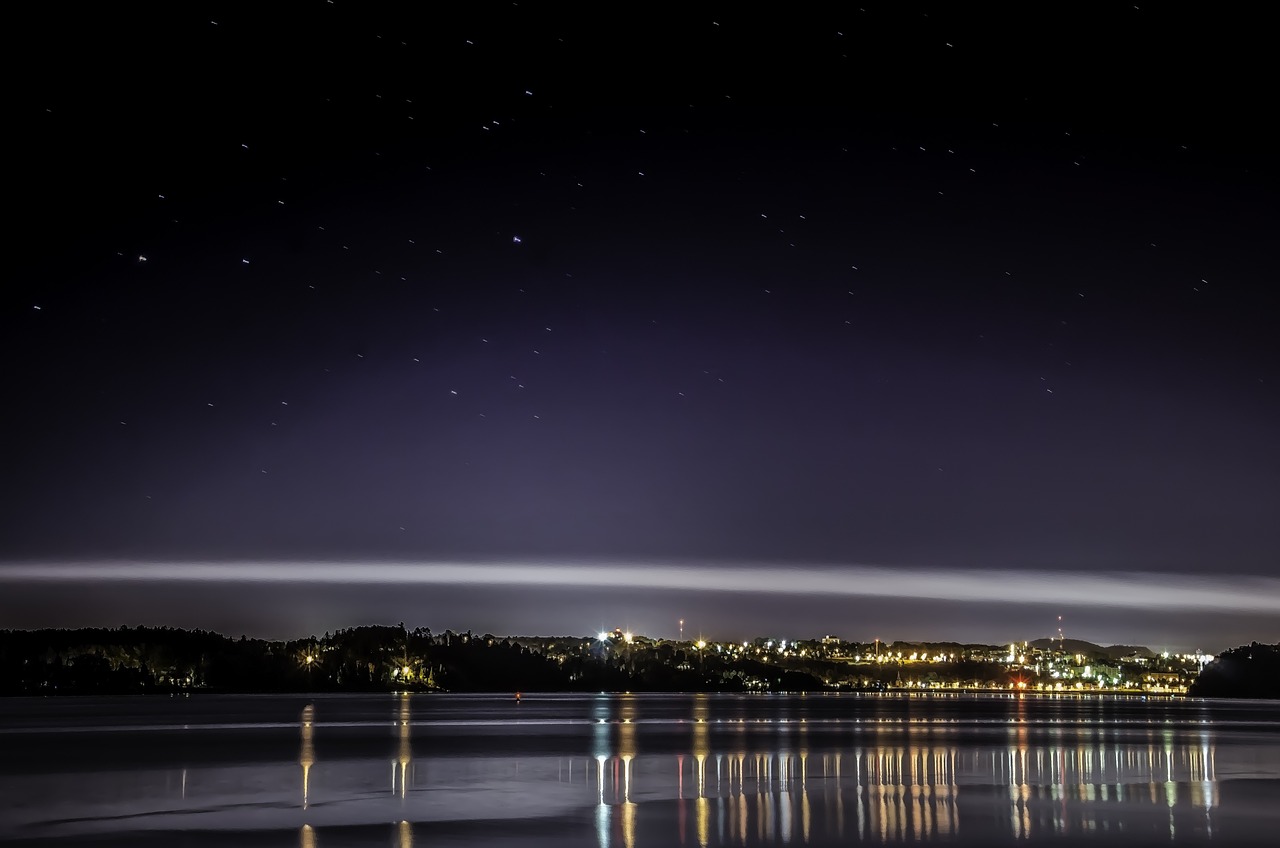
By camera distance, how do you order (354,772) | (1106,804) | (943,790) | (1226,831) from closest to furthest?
1. (1226,831)
2. (1106,804)
3. (943,790)
4. (354,772)

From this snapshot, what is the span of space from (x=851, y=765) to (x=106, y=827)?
72.2ft

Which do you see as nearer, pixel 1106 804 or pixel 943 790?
pixel 1106 804

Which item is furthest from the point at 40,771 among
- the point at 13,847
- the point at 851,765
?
the point at 851,765

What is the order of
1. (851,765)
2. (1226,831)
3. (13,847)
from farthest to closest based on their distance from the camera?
(851,765) → (1226,831) → (13,847)

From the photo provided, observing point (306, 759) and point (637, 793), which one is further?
point (306, 759)

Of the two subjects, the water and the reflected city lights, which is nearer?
the water

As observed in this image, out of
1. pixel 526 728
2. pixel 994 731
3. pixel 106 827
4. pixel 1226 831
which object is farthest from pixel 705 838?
pixel 526 728

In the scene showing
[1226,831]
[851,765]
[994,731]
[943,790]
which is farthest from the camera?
[994,731]

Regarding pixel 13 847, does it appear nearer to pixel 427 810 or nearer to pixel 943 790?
pixel 427 810

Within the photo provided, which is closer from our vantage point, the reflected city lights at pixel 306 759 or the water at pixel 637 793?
the water at pixel 637 793

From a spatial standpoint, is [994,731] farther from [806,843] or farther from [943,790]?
[806,843]

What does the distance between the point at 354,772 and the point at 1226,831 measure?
22.4m

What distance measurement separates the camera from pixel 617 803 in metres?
26.6

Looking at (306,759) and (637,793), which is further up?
(637,793)
